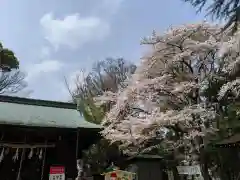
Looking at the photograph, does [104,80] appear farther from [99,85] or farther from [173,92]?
[173,92]

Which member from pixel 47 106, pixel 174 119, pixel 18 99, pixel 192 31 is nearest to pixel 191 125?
pixel 174 119

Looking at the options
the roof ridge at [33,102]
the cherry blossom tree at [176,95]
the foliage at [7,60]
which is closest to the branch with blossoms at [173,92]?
the cherry blossom tree at [176,95]

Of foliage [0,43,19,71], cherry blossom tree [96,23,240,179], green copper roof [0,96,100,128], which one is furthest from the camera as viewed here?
foliage [0,43,19,71]

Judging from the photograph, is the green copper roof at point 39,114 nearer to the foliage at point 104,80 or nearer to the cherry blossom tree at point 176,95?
the cherry blossom tree at point 176,95

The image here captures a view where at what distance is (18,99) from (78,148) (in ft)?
12.1

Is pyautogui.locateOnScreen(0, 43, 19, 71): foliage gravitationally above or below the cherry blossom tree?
above

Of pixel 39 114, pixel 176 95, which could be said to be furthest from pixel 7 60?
pixel 176 95

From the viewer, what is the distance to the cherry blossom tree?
1080cm

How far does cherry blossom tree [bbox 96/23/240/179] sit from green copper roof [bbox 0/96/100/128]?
194cm

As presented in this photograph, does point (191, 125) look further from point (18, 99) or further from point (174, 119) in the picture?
point (18, 99)

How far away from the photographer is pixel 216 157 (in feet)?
44.2

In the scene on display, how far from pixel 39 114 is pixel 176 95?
546 centimetres

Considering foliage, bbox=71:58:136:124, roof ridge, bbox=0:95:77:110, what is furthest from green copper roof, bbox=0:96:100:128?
foliage, bbox=71:58:136:124

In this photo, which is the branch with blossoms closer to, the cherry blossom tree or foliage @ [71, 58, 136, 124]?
the cherry blossom tree
